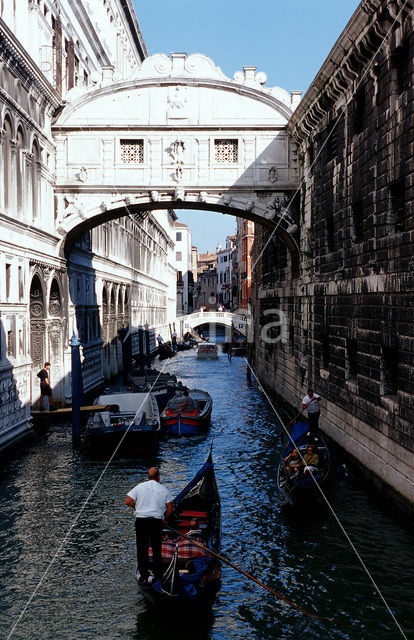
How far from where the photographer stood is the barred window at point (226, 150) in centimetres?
2073

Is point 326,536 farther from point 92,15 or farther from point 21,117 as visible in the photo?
point 92,15

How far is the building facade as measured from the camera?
1533 cm

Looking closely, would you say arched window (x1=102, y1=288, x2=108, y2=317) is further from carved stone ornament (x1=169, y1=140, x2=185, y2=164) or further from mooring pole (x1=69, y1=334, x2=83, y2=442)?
mooring pole (x1=69, y1=334, x2=83, y2=442)

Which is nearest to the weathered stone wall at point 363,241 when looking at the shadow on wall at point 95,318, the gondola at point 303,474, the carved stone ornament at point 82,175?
the gondola at point 303,474

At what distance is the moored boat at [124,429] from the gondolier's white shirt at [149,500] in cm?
749

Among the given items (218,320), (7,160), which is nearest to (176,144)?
(7,160)

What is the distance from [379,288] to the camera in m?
12.0

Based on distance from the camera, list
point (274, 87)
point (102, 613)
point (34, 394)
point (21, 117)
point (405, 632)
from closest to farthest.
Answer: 1. point (405, 632)
2. point (102, 613)
3. point (21, 117)
4. point (34, 394)
5. point (274, 87)

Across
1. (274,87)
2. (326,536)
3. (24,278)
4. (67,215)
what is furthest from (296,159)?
(326,536)

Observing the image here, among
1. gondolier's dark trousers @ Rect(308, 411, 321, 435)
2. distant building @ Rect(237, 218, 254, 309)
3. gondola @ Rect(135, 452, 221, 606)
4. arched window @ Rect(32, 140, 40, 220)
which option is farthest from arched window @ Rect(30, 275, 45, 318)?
distant building @ Rect(237, 218, 254, 309)

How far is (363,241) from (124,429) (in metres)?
6.87

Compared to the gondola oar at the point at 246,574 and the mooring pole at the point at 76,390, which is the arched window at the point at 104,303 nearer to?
the mooring pole at the point at 76,390

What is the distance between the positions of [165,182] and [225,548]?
1321cm

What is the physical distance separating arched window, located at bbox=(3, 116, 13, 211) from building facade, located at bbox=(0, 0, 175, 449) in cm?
2
